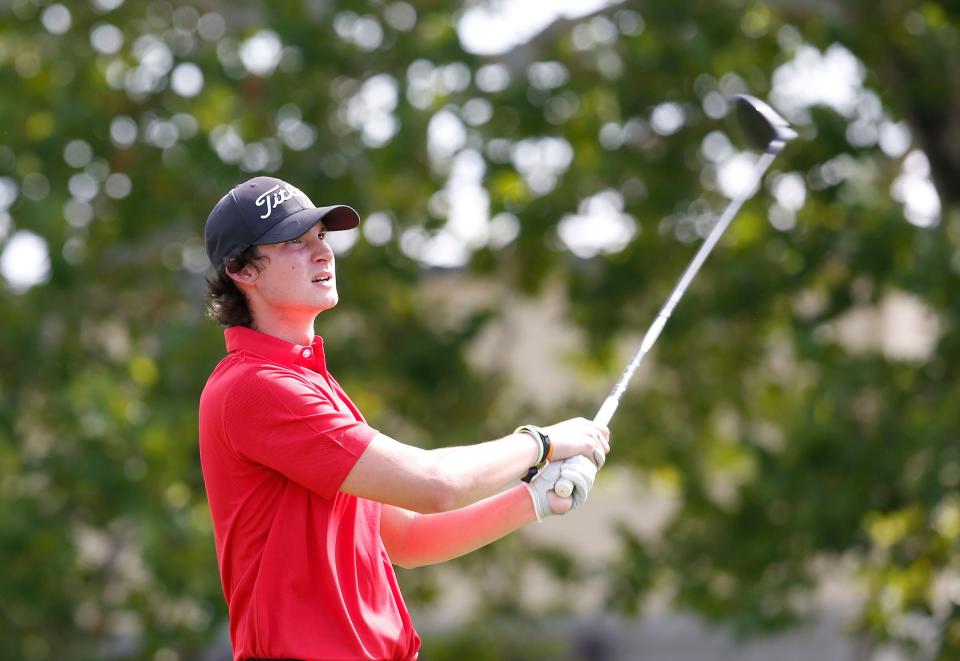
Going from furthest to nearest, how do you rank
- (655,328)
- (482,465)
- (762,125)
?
1. (762,125)
2. (655,328)
3. (482,465)

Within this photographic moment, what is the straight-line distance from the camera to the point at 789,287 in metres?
12.8

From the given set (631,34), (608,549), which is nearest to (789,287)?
(631,34)

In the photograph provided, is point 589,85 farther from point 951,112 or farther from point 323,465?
point 323,465

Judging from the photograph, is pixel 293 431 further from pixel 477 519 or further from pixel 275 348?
pixel 477 519

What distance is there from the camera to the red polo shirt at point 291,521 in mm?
3279

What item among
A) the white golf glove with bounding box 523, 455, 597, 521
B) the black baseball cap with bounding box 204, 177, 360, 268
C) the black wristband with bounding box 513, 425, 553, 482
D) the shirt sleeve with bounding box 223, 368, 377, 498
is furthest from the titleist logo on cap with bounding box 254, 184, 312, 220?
A: the white golf glove with bounding box 523, 455, 597, 521

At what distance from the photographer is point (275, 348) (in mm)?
3496

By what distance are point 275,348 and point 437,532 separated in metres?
0.70

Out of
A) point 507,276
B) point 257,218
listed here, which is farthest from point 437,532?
point 507,276

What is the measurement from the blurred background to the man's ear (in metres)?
7.53

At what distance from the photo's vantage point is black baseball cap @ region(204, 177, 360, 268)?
3490mm

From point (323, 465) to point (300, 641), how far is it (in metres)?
0.36

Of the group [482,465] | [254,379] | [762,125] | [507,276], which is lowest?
[507,276]

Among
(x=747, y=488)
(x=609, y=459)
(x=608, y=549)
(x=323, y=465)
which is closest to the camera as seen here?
(x=323, y=465)
